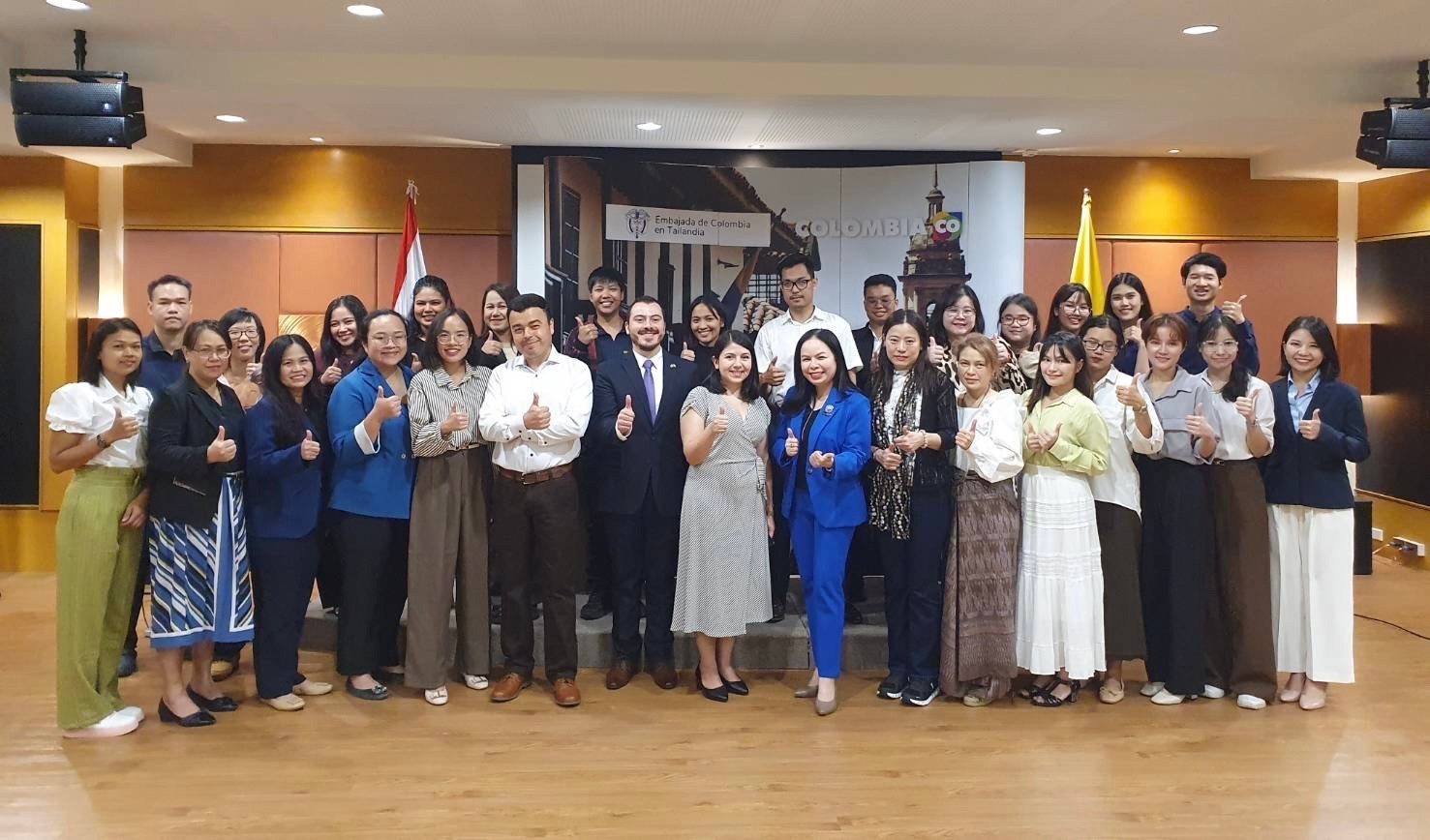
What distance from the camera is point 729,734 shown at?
4.36 m

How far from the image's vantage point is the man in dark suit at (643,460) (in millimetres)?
4746

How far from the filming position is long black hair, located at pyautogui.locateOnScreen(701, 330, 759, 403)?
4598 mm

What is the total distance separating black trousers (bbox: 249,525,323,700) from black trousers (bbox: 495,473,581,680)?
0.75m

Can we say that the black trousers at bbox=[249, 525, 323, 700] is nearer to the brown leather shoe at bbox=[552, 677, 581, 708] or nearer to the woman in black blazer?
the woman in black blazer

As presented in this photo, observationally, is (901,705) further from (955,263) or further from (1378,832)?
(955,263)

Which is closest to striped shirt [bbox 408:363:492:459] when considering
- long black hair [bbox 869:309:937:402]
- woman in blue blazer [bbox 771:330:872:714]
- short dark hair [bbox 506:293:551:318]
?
short dark hair [bbox 506:293:551:318]

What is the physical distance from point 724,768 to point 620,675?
1.00 metres

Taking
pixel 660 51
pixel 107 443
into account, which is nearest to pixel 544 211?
pixel 660 51

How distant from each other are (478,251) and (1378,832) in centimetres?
633

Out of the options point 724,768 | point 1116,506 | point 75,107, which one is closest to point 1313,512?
point 1116,506

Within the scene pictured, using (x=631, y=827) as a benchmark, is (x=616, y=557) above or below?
above

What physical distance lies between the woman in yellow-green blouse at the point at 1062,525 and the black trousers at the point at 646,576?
1467 mm

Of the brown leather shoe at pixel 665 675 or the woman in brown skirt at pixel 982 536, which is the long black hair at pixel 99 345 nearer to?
the brown leather shoe at pixel 665 675

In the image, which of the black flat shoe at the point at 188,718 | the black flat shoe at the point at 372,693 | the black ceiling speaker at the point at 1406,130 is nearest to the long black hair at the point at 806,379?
the black flat shoe at the point at 372,693
